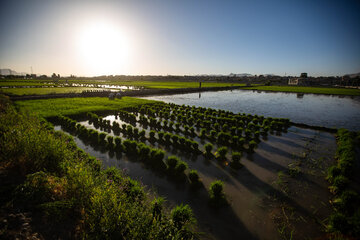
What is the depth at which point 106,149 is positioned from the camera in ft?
41.3

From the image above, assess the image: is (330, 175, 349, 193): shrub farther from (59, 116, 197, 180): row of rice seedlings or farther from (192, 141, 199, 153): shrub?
(192, 141, 199, 153): shrub

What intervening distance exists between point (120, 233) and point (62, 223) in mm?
1797

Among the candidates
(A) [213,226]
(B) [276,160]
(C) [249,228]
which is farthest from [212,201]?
(B) [276,160]

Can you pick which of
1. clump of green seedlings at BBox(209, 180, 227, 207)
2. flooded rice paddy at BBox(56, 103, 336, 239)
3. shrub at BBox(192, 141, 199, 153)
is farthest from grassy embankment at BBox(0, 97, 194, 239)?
shrub at BBox(192, 141, 199, 153)

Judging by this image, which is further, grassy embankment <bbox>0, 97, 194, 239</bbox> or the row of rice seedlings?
the row of rice seedlings

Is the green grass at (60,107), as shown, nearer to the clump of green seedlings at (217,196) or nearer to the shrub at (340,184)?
the clump of green seedlings at (217,196)

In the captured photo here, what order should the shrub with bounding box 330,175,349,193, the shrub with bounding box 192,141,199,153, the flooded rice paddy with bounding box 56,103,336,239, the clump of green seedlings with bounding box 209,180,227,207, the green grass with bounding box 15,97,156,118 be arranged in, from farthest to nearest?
the green grass with bounding box 15,97,156,118, the shrub with bounding box 192,141,199,153, the shrub with bounding box 330,175,349,193, the clump of green seedlings with bounding box 209,180,227,207, the flooded rice paddy with bounding box 56,103,336,239

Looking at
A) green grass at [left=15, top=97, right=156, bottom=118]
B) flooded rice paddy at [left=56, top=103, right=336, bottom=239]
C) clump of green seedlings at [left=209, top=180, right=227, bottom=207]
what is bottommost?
flooded rice paddy at [left=56, top=103, right=336, bottom=239]

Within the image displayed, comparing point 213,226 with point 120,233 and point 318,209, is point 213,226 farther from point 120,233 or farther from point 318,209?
point 318,209

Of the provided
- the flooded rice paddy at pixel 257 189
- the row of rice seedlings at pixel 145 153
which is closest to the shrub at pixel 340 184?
the flooded rice paddy at pixel 257 189

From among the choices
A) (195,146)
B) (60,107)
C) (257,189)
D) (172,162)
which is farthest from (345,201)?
(60,107)

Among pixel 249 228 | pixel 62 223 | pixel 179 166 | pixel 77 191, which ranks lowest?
pixel 249 228

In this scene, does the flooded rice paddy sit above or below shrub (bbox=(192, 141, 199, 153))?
below

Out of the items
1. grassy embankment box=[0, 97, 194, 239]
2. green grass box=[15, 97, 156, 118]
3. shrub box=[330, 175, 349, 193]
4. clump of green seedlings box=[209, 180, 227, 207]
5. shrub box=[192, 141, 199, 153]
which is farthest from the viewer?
green grass box=[15, 97, 156, 118]
